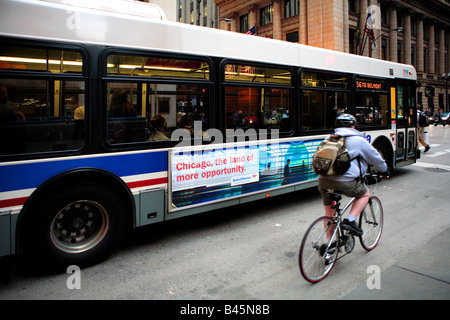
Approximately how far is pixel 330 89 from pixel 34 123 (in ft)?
18.8

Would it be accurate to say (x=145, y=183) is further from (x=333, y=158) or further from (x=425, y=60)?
(x=425, y=60)

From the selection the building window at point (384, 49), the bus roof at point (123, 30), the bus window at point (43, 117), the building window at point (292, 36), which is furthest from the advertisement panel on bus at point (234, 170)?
the building window at point (384, 49)

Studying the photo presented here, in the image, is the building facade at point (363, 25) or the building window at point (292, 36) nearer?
the building facade at point (363, 25)

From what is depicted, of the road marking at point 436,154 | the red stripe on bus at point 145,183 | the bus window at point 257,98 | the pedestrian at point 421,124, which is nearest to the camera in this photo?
the red stripe on bus at point 145,183

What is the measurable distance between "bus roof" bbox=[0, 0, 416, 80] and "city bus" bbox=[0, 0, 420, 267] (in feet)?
0.05

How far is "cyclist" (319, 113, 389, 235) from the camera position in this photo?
12.7 feet

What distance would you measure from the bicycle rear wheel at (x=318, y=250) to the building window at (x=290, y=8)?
129ft

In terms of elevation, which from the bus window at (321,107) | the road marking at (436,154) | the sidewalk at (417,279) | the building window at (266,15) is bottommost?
the sidewalk at (417,279)

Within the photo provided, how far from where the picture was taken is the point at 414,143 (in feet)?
33.4

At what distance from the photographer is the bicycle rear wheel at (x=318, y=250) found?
3.51 metres

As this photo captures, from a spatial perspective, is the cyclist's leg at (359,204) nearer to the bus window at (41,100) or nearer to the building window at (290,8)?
the bus window at (41,100)
